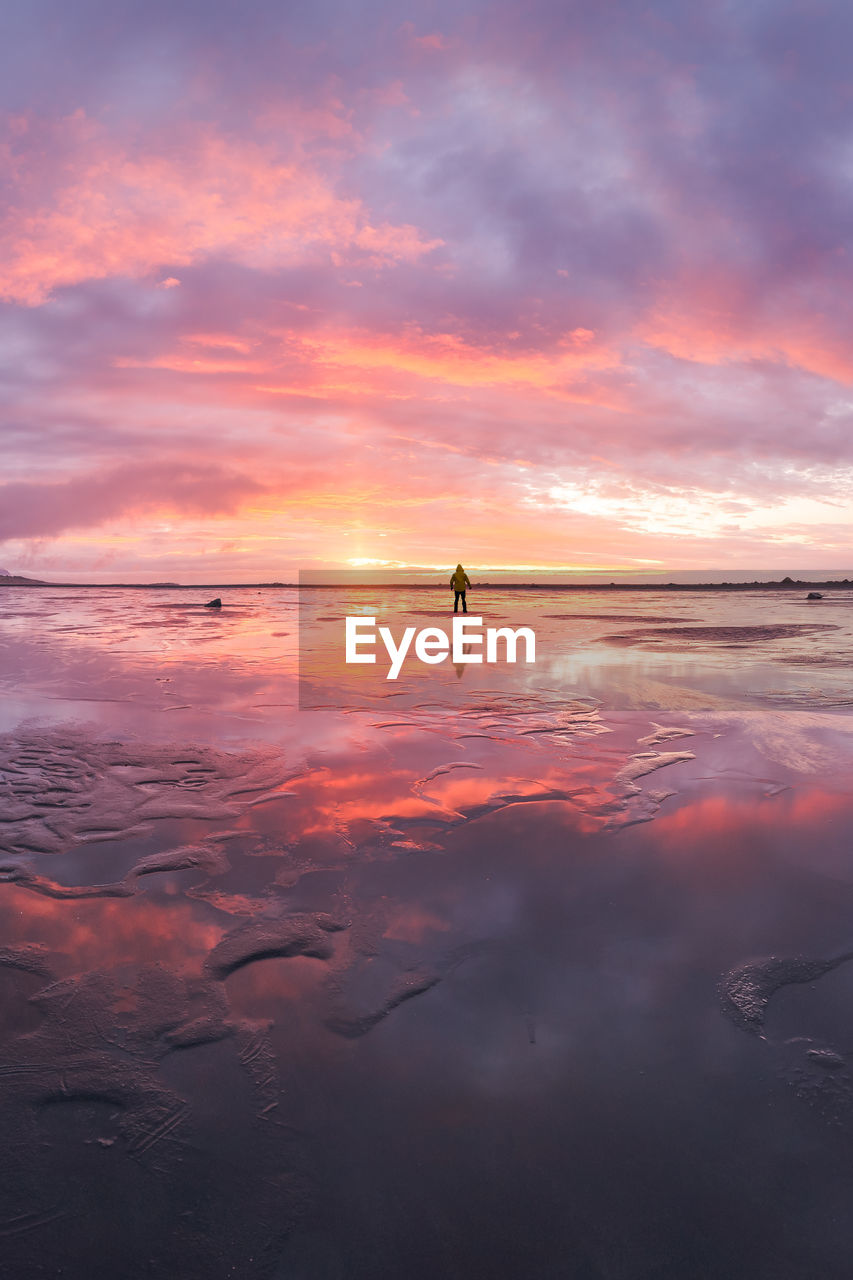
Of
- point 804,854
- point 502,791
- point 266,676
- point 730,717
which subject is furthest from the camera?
point 266,676

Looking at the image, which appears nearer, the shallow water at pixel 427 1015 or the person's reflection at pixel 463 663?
the shallow water at pixel 427 1015

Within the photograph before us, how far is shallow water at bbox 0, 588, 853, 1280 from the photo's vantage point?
2.07 meters

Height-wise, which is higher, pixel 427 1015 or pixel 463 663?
pixel 463 663

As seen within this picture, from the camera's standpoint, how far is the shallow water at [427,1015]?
2068 mm

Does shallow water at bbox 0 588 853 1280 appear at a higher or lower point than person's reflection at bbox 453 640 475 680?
lower

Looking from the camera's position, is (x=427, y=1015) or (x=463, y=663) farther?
(x=463, y=663)

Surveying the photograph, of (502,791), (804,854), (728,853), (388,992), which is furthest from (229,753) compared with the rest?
(804,854)

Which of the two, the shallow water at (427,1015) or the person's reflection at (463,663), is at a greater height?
the person's reflection at (463,663)

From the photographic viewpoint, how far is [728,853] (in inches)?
181

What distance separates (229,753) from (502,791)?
314 centimetres

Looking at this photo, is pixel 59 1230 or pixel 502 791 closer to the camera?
pixel 59 1230

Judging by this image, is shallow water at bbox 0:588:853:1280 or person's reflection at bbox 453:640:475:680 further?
person's reflection at bbox 453:640:475:680

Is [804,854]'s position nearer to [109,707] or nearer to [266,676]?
[109,707]

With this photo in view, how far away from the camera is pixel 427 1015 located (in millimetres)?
2986
